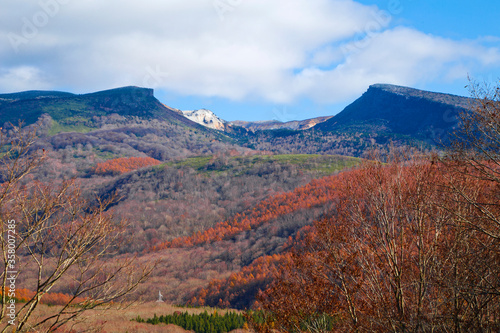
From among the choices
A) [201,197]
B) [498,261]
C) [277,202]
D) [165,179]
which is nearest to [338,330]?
[498,261]

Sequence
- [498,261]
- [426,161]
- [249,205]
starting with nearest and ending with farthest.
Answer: [498,261] < [426,161] < [249,205]

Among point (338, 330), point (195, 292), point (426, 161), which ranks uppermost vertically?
point (426, 161)

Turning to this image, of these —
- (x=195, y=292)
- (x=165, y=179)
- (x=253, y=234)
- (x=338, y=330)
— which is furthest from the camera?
(x=165, y=179)

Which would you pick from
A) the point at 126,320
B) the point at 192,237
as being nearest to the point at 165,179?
the point at 192,237

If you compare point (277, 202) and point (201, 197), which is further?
point (201, 197)

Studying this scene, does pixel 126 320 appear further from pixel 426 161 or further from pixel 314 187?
pixel 314 187

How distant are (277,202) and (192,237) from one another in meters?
43.1

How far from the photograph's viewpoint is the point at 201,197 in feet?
582

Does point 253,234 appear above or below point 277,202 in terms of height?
below

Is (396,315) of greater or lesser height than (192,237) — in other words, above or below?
above

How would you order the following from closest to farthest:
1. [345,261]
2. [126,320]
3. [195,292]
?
1. [345,261]
2. [126,320]
3. [195,292]

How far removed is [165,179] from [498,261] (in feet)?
654

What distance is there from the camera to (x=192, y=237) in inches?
5290

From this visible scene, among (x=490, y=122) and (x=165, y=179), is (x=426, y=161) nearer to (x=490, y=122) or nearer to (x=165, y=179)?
(x=490, y=122)
